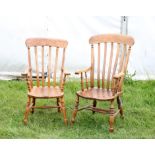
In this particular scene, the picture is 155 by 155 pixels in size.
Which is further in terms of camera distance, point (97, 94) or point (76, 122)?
point (76, 122)

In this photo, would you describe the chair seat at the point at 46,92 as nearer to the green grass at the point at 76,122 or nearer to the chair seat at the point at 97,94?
the chair seat at the point at 97,94

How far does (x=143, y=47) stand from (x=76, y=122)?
2.72 metres

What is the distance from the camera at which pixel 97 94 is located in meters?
5.18

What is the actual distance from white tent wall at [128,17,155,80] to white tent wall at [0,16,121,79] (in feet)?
0.99

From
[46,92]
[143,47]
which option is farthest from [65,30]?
[46,92]

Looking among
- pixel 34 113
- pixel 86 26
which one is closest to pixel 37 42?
pixel 34 113

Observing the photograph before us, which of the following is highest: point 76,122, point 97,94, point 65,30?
point 65,30

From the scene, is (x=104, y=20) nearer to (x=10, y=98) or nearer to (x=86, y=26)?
(x=86, y=26)

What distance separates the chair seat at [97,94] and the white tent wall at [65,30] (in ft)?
7.22

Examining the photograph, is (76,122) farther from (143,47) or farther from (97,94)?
(143,47)

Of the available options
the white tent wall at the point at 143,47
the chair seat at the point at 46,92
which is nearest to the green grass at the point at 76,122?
the chair seat at the point at 46,92

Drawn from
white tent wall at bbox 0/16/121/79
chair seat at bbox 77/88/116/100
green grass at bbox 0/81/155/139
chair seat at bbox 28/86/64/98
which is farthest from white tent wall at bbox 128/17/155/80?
chair seat at bbox 28/86/64/98

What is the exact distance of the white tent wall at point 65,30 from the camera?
7480 millimetres

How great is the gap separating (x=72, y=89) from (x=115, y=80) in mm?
1871
